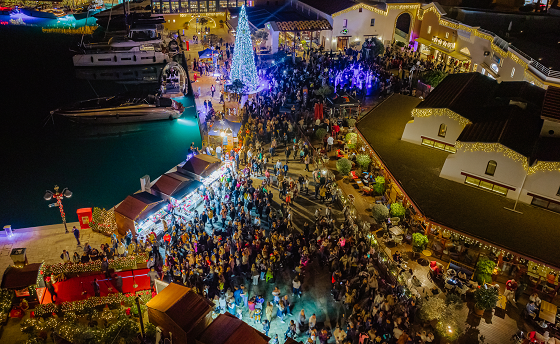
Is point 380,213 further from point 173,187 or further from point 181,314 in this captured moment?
point 181,314

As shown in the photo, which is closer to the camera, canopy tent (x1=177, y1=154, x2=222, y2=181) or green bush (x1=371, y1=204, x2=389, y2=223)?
green bush (x1=371, y1=204, x2=389, y2=223)

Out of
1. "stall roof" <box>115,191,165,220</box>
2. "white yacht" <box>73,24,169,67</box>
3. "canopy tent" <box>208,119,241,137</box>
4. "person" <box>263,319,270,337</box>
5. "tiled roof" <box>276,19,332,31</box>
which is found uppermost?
"tiled roof" <box>276,19,332,31</box>

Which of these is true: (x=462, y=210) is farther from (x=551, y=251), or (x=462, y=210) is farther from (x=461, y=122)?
(x=461, y=122)

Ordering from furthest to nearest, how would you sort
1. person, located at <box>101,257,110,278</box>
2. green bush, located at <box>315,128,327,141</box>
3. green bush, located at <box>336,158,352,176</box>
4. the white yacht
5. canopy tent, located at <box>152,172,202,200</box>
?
the white yacht
green bush, located at <box>315,128,327,141</box>
green bush, located at <box>336,158,352,176</box>
canopy tent, located at <box>152,172,202,200</box>
person, located at <box>101,257,110,278</box>

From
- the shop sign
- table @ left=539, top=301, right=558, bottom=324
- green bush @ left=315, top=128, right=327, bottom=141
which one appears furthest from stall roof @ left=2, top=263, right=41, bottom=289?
the shop sign

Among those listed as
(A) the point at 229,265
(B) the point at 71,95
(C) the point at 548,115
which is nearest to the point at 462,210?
(C) the point at 548,115

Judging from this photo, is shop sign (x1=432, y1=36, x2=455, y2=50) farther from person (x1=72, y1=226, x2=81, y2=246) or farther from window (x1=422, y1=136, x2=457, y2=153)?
person (x1=72, y1=226, x2=81, y2=246)
